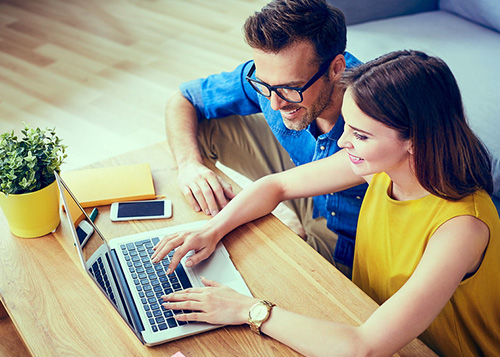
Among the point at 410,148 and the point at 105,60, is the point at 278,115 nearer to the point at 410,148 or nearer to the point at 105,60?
the point at 410,148

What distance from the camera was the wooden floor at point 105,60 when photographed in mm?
2906

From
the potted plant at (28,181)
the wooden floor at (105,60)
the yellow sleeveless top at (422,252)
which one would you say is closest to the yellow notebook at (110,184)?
the potted plant at (28,181)

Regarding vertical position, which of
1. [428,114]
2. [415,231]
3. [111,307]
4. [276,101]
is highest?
[428,114]

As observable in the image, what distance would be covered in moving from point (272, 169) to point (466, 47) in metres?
1.00

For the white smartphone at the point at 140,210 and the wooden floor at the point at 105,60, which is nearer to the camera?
the white smartphone at the point at 140,210

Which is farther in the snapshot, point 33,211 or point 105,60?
point 105,60

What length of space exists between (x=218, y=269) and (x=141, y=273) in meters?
0.17

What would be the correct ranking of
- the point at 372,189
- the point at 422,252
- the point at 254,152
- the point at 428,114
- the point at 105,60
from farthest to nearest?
the point at 105,60, the point at 254,152, the point at 372,189, the point at 422,252, the point at 428,114

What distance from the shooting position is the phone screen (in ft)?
4.63

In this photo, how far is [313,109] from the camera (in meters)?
1.50

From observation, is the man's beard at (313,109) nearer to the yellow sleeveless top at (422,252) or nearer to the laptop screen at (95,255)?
the yellow sleeveless top at (422,252)

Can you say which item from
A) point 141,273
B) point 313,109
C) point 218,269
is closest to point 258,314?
point 218,269

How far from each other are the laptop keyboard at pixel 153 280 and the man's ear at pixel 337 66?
0.63 m

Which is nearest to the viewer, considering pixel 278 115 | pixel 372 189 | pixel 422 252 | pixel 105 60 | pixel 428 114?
pixel 428 114
